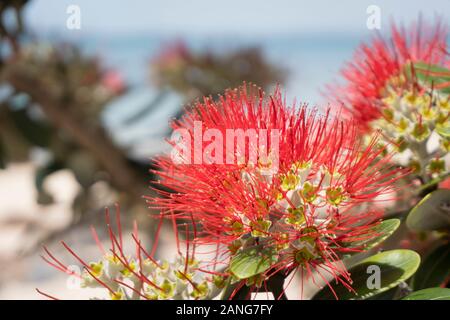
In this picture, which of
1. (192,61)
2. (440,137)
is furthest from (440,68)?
(192,61)

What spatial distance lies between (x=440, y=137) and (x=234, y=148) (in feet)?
0.83

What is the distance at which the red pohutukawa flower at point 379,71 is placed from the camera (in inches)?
27.1

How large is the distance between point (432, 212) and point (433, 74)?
0.16m

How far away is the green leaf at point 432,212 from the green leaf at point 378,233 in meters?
0.05

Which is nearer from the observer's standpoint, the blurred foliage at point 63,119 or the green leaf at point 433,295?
the green leaf at point 433,295

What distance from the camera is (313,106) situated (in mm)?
525

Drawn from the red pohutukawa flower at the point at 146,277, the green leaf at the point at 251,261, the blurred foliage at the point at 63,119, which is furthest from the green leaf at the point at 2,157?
the green leaf at the point at 251,261

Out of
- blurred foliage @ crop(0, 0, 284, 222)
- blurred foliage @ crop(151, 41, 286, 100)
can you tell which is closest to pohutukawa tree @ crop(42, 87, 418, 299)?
blurred foliage @ crop(0, 0, 284, 222)

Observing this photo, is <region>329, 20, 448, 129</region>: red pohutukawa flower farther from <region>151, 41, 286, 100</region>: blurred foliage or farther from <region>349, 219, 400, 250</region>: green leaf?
<region>151, 41, 286, 100</region>: blurred foliage

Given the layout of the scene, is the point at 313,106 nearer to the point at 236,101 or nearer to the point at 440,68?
the point at 236,101

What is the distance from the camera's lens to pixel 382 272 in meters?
0.53

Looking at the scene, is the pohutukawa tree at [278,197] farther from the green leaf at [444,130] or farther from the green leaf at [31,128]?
the green leaf at [31,128]

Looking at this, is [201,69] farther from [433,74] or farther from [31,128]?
[433,74]

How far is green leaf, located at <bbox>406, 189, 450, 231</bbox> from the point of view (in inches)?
22.8
